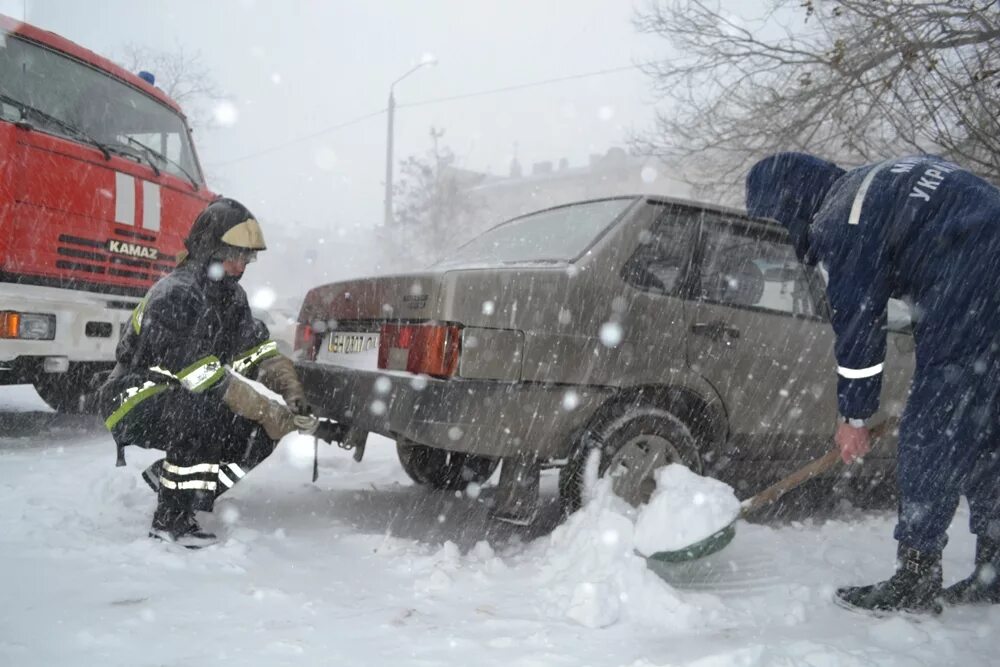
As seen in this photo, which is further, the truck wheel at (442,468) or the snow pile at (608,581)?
the truck wheel at (442,468)

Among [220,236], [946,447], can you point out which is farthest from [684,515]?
[220,236]

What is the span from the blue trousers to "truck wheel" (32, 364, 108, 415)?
5.01m

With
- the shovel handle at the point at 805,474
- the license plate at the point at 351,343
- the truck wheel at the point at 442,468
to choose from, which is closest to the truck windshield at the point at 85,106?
the license plate at the point at 351,343

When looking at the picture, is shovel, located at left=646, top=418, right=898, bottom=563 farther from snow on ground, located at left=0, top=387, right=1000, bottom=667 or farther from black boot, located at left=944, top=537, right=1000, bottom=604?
black boot, located at left=944, top=537, right=1000, bottom=604

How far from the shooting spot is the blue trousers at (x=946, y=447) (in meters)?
2.59

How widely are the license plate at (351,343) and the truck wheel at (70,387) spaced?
2.54 m

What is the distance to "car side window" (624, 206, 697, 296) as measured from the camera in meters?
3.22

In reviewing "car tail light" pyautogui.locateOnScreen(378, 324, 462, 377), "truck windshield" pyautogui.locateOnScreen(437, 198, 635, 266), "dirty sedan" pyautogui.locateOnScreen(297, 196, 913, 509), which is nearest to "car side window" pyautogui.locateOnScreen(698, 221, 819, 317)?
"dirty sedan" pyautogui.locateOnScreen(297, 196, 913, 509)

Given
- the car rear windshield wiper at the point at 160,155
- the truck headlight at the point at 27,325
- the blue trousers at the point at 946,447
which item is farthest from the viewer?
the car rear windshield wiper at the point at 160,155

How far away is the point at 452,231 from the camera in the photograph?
3050cm

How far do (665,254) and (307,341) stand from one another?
1.92 m

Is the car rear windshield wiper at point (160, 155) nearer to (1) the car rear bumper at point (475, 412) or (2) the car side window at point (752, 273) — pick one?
(1) the car rear bumper at point (475, 412)

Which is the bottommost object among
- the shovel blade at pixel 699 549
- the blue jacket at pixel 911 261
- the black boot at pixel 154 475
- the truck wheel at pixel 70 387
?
the shovel blade at pixel 699 549

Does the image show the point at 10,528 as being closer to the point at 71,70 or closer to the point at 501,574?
the point at 501,574
